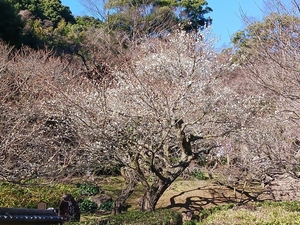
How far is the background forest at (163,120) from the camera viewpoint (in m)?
6.21

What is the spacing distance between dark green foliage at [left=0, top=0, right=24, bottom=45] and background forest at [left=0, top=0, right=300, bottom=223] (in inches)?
14.8

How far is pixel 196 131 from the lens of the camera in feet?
25.8

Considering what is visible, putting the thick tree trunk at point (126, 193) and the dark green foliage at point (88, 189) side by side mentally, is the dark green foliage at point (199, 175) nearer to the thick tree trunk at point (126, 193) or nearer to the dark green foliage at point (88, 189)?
the dark green foliage at point (88, 189)

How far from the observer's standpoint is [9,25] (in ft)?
47.9

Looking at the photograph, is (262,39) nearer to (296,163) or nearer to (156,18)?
(296,163)

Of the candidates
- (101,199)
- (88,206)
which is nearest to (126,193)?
(88,206)

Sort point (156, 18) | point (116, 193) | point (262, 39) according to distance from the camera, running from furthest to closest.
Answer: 1. point (156, 18)
2. point (116, 193)
3. point (262, 39)

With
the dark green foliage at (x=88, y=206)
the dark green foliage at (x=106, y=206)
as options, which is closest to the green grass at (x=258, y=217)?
the dark green foliage at (x=106, y=206)

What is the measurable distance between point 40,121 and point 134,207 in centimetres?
299

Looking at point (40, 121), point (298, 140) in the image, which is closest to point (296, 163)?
point (298, 140)

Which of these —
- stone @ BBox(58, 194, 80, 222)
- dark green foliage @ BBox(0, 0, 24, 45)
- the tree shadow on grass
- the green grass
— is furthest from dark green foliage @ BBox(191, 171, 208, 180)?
dark green foliage @ BBox(0, 0, 24, 45)

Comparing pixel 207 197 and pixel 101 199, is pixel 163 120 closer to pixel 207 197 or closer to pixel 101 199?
pixel 101 199

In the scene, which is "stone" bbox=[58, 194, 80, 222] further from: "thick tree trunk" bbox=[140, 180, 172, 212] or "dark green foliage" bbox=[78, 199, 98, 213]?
"dark green foliage" bbox=[78, 199, 98, 213]

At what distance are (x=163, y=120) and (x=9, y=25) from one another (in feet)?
33.9
